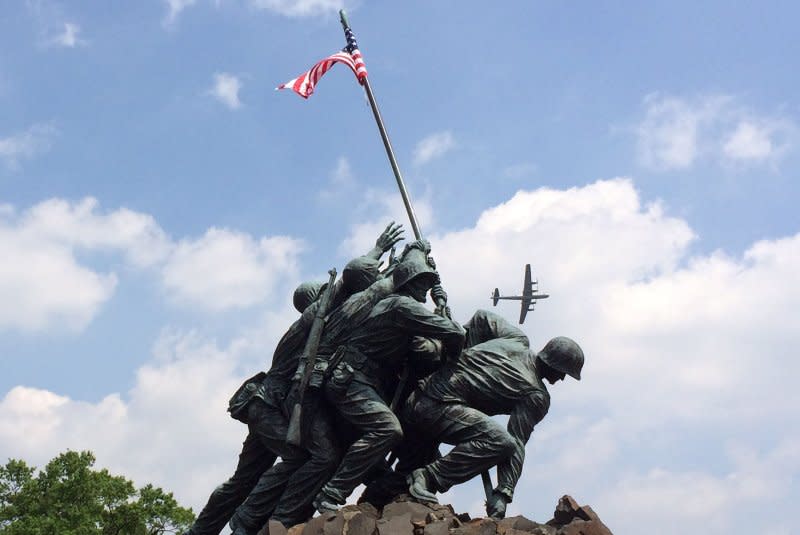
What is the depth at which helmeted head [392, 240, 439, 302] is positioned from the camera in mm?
9383

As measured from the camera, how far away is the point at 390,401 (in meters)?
9.40

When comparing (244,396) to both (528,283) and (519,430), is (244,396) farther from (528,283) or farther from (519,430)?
(528,283)

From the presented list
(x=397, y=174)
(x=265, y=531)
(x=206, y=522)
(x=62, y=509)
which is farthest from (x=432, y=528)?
(x=62, y=509)

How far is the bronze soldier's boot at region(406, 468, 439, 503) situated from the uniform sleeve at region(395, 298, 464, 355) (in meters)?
1.23

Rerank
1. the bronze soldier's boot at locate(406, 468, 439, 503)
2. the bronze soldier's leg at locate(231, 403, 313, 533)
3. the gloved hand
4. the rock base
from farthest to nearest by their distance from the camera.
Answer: the bronze soldier's leg at locate(231, 403, 313, 533) < the gloved hand < the bronze soldier's boot at locate(406, 468, 439, 503) < the rock base

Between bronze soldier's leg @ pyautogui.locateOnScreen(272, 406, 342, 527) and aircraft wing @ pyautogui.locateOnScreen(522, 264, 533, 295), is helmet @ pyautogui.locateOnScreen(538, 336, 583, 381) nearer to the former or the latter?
bronze soldier's leg @ pyautogui.locateOnScreen(272, 406, 342, 527)

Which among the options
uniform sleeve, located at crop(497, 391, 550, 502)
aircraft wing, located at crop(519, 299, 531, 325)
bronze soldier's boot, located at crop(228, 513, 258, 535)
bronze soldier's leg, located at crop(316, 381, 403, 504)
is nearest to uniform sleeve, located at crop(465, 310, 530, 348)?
uniform sleeve, located at crop(497, 391, 550, 502)

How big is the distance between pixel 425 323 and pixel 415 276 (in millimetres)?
623

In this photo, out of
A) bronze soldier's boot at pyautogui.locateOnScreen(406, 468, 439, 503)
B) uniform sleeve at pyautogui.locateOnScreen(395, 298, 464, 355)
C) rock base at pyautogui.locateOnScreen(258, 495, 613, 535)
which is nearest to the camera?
rock base at pyautogui.locateOnScreen(258, 495, 613, 535)

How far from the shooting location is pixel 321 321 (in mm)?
9414

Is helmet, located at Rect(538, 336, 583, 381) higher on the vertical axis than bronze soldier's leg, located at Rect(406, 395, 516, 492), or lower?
higher

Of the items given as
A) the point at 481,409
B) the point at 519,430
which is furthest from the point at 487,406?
the point at 519,430

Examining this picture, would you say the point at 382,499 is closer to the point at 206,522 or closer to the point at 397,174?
the point at 206,522

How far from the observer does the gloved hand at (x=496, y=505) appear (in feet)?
28.0
